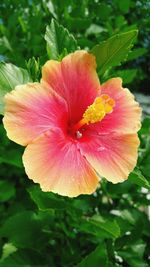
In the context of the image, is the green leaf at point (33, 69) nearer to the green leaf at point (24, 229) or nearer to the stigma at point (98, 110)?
the stigma at point (98, 110)

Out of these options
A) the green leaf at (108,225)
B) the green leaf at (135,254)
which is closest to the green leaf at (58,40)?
the green leaf at (108,225)

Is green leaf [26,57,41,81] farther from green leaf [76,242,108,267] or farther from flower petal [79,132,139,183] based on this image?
green leaf [76,242,108,267]

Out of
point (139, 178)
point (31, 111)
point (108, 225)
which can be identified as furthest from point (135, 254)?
Answer: point (31, 111)

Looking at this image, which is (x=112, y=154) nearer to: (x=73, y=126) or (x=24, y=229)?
(x=73, y=126)

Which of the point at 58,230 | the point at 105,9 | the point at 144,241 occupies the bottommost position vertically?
the point at 144,241

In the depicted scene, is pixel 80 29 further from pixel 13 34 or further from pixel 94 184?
pixel 94 184

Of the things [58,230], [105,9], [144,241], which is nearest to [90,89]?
[58,230]

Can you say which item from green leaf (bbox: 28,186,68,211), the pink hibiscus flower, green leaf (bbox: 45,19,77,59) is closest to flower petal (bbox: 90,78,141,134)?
the pink hibiscus flower
